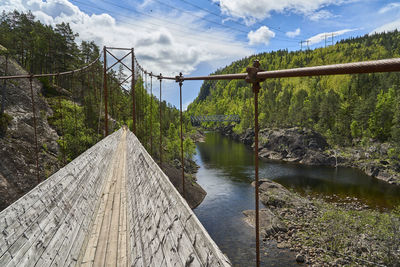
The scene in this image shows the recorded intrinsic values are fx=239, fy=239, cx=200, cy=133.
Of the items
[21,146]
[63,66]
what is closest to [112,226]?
[21,146]

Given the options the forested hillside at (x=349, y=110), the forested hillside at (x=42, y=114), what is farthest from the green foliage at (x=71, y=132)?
the forested hillside at (x=349, y=110)

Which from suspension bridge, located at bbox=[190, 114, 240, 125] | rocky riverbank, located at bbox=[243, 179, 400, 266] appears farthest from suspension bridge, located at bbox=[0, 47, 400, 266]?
suspension bridge, located at bbox=[190, 114, 240, 125]

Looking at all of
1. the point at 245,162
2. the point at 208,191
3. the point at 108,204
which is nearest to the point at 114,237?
the point at 108,204

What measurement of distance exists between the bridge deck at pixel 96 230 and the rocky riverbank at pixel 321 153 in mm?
32016

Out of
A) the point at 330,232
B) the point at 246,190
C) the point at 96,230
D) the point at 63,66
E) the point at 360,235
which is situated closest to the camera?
the point at 96,230

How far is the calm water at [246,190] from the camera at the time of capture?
45.9 ft

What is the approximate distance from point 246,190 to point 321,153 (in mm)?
20029

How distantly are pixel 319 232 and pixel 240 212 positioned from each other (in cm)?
556

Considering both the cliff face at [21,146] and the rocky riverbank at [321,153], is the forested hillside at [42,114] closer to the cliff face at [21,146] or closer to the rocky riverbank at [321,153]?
the cliff face at [21,146]

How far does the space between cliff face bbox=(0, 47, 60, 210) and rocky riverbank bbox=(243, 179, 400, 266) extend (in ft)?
44.1

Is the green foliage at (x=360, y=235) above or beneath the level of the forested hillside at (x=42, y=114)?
beneath

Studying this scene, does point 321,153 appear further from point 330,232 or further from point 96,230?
point 96,230

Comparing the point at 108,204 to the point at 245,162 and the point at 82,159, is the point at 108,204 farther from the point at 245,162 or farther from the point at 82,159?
the point at 245,162

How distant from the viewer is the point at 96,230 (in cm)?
271
